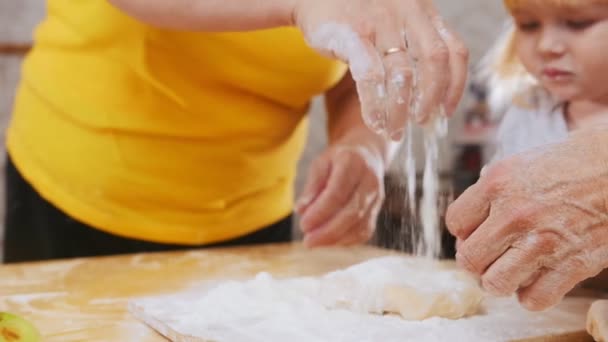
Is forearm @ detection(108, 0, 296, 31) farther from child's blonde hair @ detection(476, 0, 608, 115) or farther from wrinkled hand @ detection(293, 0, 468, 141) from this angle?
child's blonde hair @ detection(476, 0, 608, 115)

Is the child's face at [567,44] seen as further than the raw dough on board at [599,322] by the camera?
Yes

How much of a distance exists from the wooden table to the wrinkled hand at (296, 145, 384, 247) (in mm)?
60

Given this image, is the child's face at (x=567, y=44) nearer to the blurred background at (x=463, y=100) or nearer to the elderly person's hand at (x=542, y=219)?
the elderly person's hand at (x=542, y=219)

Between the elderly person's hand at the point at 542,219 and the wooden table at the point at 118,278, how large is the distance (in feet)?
1.36

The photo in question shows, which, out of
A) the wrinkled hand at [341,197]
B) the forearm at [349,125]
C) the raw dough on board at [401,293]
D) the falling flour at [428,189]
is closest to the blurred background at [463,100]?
the forearm at [349,125]

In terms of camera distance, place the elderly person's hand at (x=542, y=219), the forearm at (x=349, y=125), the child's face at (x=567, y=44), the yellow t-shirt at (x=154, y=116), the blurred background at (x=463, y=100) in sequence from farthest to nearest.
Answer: the blurred background at (x=463, y=100)
the forearm at (x=349, y=125)
the yellow t-shirt at (x=154, y=116)
the child's face at (x=567, y=44)
the elderly person's hand at (x=542, y=219)

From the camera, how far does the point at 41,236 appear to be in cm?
151

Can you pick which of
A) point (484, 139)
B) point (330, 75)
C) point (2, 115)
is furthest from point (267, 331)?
point (484, 139)

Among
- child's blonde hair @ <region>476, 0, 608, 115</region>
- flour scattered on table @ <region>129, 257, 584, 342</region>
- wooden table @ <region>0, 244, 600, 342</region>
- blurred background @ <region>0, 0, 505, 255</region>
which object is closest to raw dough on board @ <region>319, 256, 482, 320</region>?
flour scattered on table @ <region>129, 257, 584, 342</region>

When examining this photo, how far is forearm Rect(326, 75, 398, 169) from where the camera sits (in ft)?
4.87

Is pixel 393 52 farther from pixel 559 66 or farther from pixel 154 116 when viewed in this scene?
pixel 154 116

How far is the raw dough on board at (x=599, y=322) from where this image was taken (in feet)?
2.84

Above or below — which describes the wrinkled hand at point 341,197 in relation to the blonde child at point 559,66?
below

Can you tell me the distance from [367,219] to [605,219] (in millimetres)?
695
